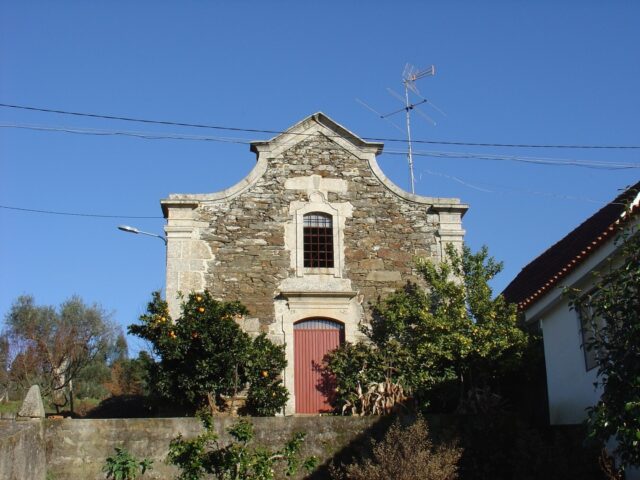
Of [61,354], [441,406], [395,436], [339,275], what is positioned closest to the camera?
[395,436]

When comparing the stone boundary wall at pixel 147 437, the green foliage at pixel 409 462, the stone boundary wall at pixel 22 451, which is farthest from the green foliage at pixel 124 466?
the green foliage at pixel 409 462

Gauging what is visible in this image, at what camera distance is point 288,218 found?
18297mm

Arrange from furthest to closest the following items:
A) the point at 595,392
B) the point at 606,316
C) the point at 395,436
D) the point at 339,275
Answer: the point at 339,275
the point at 595,392
the point at 395,436
the point at 606,316

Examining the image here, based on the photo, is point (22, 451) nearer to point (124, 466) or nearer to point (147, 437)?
point (124, 466)

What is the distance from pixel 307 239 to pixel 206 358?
379 cm

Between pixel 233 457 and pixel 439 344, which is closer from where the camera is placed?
pixel 233 457

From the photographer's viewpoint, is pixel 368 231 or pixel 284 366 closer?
pixel 284 366

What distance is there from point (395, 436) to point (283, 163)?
8.66 m

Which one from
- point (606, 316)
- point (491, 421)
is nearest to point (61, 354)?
point (491, 421)

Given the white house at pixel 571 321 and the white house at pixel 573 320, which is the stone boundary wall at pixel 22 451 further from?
the white house at pixel 571 321

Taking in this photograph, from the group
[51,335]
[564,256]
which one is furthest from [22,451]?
[51,335]

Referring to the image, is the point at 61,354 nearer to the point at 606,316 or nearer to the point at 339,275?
the point at 339,275

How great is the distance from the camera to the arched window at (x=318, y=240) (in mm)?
18234

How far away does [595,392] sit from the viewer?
502 inches
